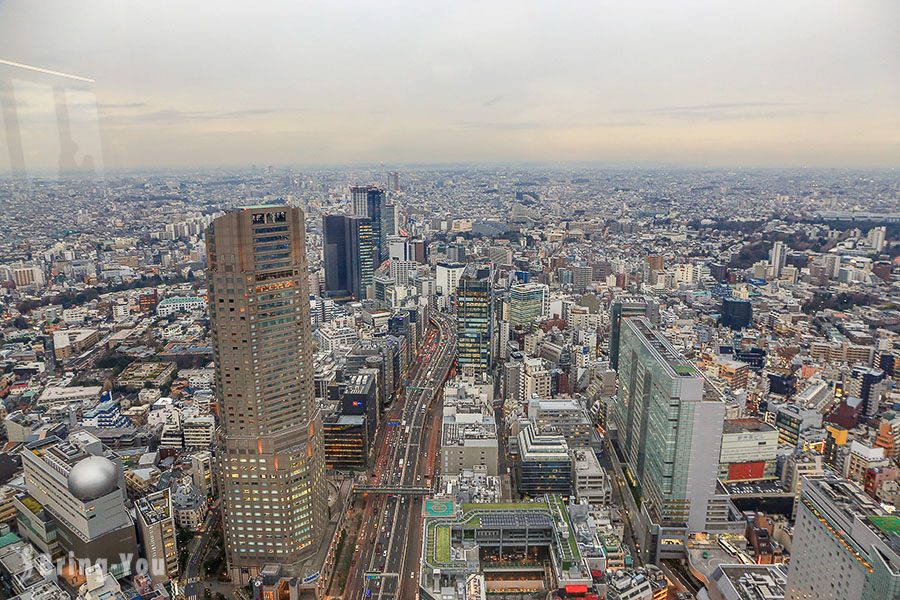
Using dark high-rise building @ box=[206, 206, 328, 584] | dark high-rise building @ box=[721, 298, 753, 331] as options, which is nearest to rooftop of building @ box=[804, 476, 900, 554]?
dark high-rise building @ box=[206, 206, 328, 584]

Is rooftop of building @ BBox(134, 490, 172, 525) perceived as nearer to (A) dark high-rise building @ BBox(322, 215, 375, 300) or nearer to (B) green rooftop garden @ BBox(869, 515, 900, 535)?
(B) green rooftop garden @ BBox(869, 515, 900, 535)

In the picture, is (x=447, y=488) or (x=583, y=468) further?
(x=583, y=468)

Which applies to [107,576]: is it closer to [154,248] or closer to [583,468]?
[583,468]

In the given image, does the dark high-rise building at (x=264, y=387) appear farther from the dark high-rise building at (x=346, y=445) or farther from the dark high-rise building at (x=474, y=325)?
the dark high-rise building at (x=474, y=325)

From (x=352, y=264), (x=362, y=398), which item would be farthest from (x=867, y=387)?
(x=352, y=264)

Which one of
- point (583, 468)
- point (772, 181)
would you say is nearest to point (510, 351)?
point (583, 468)
